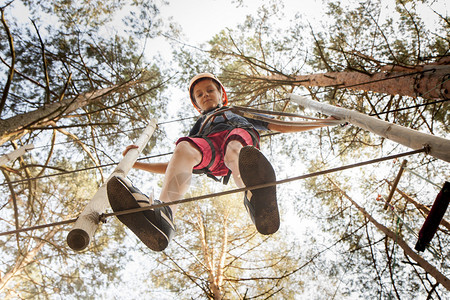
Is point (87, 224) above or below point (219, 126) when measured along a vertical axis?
below

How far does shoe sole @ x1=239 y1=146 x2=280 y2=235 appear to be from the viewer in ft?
4.42

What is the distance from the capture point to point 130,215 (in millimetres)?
1313

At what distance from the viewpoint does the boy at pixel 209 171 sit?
133 centimetres

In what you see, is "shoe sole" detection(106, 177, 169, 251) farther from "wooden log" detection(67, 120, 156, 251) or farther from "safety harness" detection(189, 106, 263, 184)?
"safety harness" detection(189, 106, 263, 184)

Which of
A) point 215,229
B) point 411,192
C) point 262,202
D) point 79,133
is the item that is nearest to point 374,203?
point 411,192

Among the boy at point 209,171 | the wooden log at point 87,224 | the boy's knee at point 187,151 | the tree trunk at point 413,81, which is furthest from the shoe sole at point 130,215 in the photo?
the tree trunk at point 413,81

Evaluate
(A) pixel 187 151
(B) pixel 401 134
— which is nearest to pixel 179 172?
(A) pixel 187 151

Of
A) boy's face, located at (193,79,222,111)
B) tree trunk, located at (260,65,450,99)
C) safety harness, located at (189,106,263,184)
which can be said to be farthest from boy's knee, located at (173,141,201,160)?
tree trunk, located at (260,65,450,99)

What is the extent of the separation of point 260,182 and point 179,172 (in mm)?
536

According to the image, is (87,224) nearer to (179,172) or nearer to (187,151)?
(179,172)

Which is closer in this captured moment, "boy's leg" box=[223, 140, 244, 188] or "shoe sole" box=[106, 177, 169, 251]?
"shoe sole" box=[106, 177, 169, 251]

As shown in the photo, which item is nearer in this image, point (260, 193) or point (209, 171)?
point (260, 193)

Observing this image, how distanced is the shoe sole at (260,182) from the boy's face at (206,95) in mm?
1163

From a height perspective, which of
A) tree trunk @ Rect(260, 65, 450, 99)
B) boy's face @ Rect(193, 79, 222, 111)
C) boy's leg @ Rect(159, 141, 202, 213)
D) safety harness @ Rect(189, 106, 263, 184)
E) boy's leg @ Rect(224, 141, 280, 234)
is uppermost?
tree trunk @ Rect(260, 65, 450, 99)
